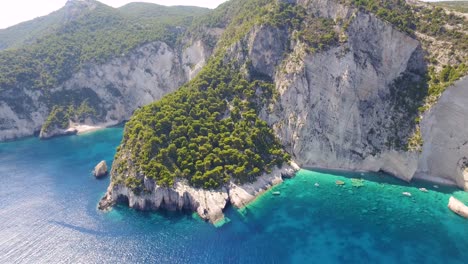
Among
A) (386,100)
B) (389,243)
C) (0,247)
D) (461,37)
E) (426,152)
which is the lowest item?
(0,247)

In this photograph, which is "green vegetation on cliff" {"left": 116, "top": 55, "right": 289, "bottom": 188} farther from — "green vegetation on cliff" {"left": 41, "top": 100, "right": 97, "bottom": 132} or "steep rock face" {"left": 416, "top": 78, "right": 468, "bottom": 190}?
"green vegetation on cliff" {"left": 41, "top": 100, "right": 97, "bottom": 132}

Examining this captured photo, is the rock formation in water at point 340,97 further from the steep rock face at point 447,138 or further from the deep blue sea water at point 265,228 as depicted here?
the deep blue sea water at point 265,228

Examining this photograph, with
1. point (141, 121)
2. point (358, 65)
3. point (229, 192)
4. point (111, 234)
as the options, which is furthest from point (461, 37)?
point (111, 234)

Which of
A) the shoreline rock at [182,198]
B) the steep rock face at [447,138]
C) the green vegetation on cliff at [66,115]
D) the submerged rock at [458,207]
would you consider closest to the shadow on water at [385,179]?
the steep rock face at [447,138]

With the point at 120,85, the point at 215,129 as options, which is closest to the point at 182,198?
the point at 215,129

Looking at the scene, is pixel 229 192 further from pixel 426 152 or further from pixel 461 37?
pixel 461 37

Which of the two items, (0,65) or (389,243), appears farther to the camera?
(0,65)
